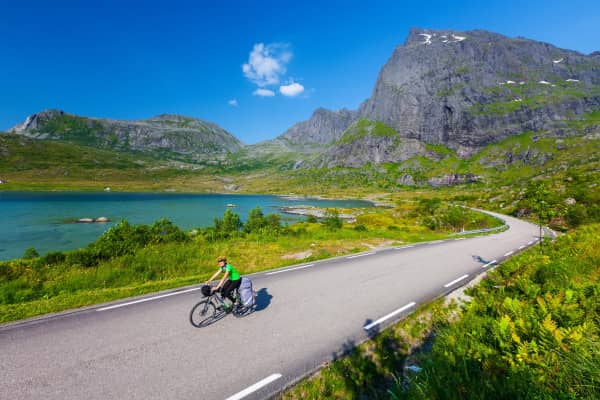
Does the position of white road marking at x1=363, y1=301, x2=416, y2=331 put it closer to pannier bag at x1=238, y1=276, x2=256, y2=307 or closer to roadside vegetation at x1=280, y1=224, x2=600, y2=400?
roadside vegetation at x1=280, y1=224, x2=600, y2=400

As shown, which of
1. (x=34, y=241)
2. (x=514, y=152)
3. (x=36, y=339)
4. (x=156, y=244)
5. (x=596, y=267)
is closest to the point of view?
(x=36, y=339)

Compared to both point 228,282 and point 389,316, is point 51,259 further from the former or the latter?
point 389,316

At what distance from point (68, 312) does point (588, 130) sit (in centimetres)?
28365

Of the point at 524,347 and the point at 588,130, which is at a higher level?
the point at 588,130

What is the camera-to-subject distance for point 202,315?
794cm

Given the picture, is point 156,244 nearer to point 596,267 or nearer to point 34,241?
point 596,267

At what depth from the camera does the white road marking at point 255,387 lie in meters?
4.95

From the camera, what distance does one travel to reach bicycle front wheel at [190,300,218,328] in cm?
771

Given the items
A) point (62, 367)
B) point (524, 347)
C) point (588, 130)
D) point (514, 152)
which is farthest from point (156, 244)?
point (588, 130)

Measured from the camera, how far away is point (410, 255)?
18.8m

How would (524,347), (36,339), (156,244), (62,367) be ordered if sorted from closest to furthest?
(524,347)
(62,367)
(36,339)
(156,244)

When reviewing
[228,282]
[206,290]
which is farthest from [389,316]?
[206,290]

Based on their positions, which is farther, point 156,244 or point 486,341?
point 156,244

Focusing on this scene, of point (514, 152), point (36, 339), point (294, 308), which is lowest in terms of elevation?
point (294, 308)
